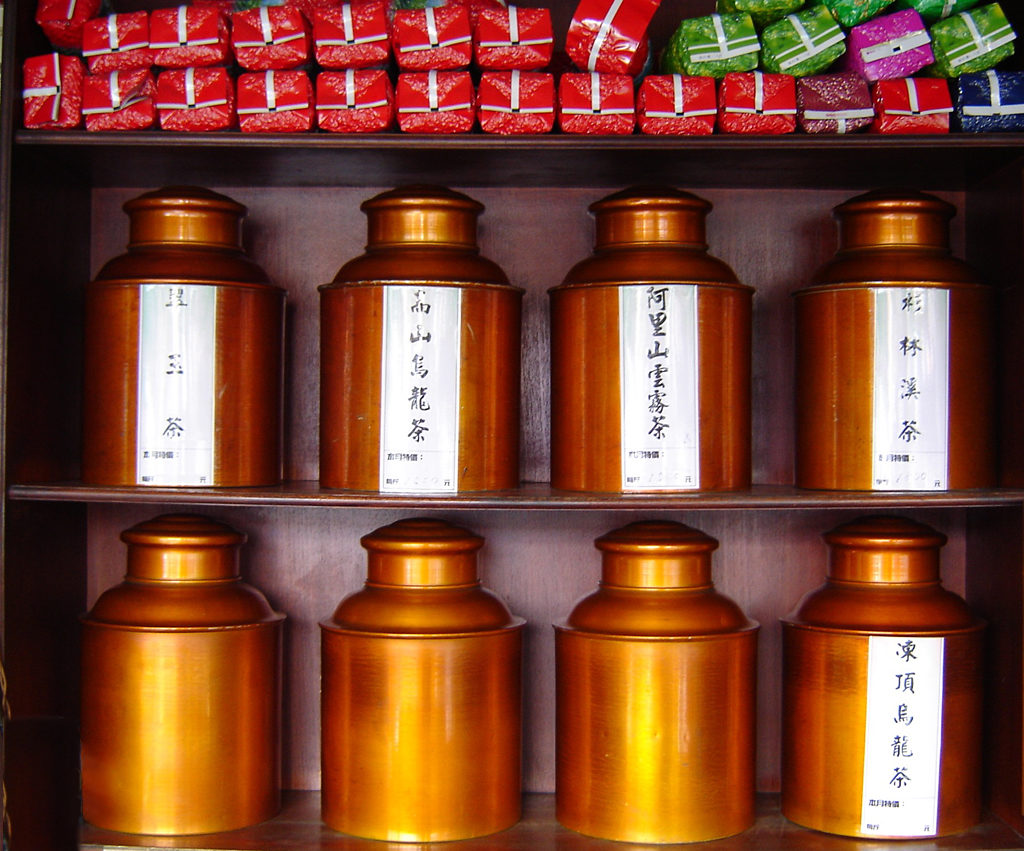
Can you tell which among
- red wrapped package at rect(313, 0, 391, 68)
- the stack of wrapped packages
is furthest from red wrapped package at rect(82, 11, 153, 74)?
red wrapped package at rect(313, 0, 391, 68)

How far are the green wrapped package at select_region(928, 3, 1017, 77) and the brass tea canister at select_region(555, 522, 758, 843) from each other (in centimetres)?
69

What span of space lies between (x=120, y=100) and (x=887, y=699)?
1.23 metres

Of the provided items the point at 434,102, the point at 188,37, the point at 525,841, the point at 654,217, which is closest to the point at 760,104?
the point at 654,217

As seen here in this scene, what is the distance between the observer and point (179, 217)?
1.43 meters

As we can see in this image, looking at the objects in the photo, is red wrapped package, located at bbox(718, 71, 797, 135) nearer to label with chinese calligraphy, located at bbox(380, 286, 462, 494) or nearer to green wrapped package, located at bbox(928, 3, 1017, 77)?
green wrapped package, located at bbox(928, 3, 1017, 77)

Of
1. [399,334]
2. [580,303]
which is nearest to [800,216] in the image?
[580,303]

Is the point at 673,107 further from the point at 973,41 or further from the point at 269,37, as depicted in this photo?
the point at 269,37

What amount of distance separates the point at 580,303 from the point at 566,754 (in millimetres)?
594

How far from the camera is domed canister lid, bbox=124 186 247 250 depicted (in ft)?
4.69

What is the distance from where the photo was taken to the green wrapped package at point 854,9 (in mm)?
1349

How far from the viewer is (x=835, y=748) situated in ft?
4.52

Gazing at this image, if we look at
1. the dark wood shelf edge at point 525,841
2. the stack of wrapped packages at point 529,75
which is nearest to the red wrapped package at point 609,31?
the stack of wrapped packages at point 529,75

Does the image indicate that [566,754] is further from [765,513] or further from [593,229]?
[593,229]

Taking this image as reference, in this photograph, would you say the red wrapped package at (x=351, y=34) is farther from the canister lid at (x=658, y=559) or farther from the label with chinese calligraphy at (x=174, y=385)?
the canister lid at (x=658, y=559)
